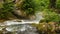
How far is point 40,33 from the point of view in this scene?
38.8ft

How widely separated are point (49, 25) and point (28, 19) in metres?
3.02

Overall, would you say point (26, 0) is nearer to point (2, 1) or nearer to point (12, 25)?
point (2, 1)

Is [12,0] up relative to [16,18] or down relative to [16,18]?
up

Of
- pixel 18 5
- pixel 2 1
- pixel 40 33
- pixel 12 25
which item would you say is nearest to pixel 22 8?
pixel 18 5

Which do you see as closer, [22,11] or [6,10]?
[6,10]

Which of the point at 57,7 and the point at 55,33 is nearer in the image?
the point at 55,33

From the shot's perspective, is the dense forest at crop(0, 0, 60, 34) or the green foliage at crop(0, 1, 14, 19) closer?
the dense forest at crop(0, 0, 60, 34)

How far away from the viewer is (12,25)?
12.6m

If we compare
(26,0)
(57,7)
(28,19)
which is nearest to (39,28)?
(28,19)

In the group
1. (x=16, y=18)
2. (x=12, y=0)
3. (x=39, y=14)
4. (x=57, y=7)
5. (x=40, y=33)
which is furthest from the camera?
(x=57, y=7)

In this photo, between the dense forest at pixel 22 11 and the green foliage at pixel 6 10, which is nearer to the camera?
the dense forest at pixel 22 11

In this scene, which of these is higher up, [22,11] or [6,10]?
[6,10]

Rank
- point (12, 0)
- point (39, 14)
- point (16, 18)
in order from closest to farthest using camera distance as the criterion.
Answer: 1. point (16, 18)
2. point (12, 0)
3. point (39, 14)

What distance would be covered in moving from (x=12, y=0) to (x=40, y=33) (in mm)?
4999
